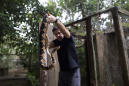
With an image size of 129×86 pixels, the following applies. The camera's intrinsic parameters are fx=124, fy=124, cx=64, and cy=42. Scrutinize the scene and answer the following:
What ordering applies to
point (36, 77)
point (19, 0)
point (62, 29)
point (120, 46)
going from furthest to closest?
point (36, 77)
point (19, 0)
point (120, 46)
point (62, 29)

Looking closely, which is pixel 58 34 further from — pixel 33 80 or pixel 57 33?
pixel 33 80

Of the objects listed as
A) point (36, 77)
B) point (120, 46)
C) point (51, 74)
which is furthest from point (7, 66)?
point (120, 46)

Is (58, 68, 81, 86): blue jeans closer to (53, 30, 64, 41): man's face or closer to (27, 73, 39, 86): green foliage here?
(53, 30, 64, 41): man's face

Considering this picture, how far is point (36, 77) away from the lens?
5.78 metres

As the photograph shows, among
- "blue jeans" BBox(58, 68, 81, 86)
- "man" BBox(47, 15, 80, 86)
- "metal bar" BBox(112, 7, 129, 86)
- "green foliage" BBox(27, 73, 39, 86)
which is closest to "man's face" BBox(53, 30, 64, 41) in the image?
"man" BBox(47, 15, 80, 86)

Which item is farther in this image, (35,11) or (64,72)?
(35,11)

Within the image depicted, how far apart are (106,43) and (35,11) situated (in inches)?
89.4

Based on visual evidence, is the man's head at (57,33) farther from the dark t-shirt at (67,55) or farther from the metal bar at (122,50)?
the metal bar at (122,50)

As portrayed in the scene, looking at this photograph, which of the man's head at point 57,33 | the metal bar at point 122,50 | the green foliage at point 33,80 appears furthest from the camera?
the green foliage at point 33,80

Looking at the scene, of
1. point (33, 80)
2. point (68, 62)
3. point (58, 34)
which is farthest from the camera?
point (33, 80)

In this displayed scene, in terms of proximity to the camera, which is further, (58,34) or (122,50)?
(58,34)

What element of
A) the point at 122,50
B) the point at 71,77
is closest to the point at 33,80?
the point at 71,77

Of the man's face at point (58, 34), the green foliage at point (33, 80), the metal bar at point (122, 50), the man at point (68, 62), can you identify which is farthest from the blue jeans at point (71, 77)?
the green foliage at point (33, 80)

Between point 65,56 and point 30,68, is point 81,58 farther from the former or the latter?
point 65,56
